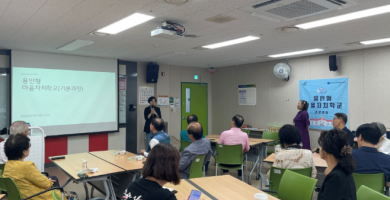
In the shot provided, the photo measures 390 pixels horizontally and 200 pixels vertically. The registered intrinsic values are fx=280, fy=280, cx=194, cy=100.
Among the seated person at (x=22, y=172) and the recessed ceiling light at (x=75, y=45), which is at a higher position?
the recessed ceiling light at (x=75, y=45)

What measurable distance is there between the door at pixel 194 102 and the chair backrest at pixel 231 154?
414 centimetres

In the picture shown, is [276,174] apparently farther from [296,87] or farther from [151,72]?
[151,72]

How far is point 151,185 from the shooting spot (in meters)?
1.72

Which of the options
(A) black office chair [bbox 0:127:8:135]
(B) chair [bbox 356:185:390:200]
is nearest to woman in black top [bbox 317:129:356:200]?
(B) chair [bbox 356:185:390:200]

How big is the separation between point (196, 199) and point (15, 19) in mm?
3205

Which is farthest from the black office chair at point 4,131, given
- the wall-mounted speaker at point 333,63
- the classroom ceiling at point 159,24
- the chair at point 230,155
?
the wall-mounted speaker at point 333,63

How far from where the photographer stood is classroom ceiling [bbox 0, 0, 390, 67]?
3.03m

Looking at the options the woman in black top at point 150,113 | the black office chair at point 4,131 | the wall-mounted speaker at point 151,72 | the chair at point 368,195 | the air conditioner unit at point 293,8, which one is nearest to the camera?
the chair at point 368,195

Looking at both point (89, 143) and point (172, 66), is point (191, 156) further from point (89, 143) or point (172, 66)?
point (172, 66)

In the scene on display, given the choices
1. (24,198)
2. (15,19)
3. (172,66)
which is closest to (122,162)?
(24,198)

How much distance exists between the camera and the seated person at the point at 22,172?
2619 millimetres

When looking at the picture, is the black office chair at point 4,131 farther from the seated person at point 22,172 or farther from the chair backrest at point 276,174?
the chair backrest at point 276,174

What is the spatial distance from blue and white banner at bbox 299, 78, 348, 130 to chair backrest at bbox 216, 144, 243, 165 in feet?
9.53

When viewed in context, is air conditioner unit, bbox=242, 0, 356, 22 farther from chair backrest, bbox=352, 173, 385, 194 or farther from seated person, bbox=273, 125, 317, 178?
chair backrest, bbox=352, 173, 385, 194
